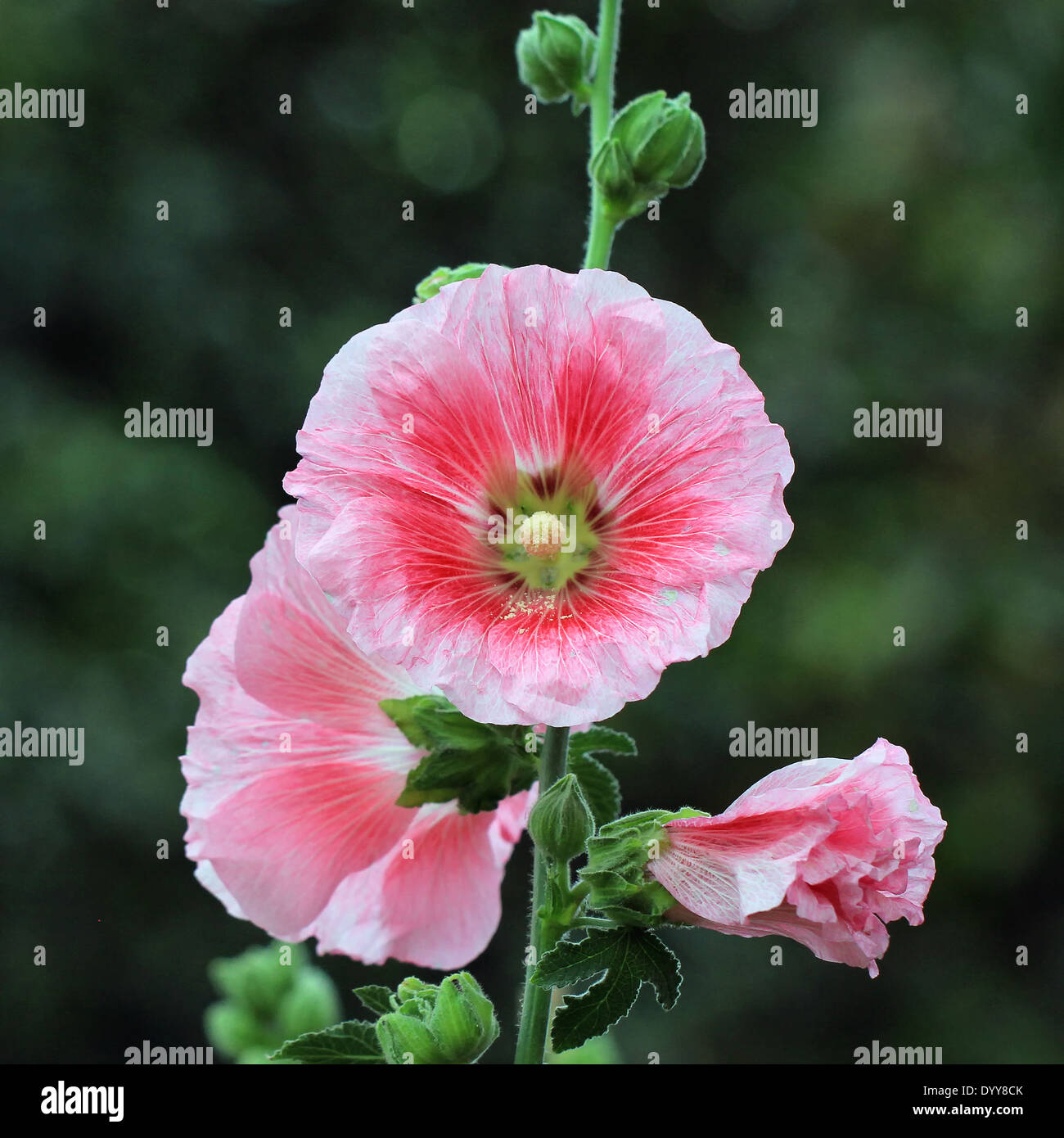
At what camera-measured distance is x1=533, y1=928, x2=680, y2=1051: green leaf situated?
115 centimetres

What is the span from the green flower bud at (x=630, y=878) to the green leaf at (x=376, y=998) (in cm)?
27

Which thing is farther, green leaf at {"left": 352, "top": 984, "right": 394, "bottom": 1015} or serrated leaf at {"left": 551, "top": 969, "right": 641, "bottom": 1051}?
green leaf at {"left": 352, "top": 984, "right": 394, "bottom": 1015}

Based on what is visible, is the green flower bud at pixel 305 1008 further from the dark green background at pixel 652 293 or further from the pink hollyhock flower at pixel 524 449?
the dark green background at pixel 652 293

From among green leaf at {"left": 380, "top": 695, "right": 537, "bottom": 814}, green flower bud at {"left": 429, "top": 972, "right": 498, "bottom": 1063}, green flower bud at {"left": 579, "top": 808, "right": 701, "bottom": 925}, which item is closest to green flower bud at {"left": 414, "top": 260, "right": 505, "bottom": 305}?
green leaf at {"left": 380, "top": 695, "right": 537, "bottom": 814}

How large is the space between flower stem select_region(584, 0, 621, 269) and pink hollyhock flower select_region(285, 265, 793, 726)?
0.26m

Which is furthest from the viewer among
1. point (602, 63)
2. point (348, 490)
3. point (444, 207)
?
point (444, 207)

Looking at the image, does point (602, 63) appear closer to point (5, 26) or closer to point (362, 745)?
point (362, 745)

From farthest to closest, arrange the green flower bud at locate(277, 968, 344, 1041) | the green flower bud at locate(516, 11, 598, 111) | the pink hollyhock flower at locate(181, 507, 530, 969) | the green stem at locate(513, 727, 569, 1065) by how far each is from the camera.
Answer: the green flower bud at locate(277, 968, 344, 1041) < the green flower bud at locate(516, 11, 598, 111) < the pink hollyhock flower at locate(181, 507, 530, 969) < the green stem at locate(513, 727, 569, 1065)

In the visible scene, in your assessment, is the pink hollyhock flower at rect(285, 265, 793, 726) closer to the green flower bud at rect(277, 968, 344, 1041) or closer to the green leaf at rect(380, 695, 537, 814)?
the green leaf at rect(380, 695, 537, 814)

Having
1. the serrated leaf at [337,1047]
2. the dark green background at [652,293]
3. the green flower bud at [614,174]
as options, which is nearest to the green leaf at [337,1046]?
the serrated leaf at [337,1047]

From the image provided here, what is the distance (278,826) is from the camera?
1354 mm

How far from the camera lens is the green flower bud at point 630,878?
117cm
